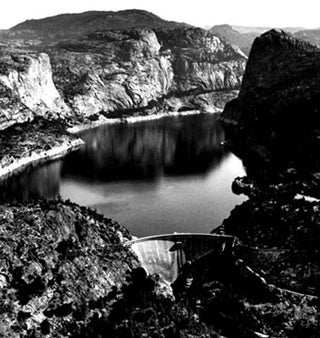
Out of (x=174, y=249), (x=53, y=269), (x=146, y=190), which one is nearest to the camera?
(x=53, y=269)

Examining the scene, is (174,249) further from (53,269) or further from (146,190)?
(146,190)

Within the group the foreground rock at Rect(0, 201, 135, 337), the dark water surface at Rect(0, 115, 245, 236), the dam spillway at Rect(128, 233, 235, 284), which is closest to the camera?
the foreground rock at Rect(0, 201, 135, 337)

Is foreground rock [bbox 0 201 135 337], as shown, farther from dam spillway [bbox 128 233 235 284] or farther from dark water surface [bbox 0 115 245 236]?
dark water surface [bbox 0 115 245 236]

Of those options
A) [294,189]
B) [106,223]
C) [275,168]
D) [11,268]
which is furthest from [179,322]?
[275,168]

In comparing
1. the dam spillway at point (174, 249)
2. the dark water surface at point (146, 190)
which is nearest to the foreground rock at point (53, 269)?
the dam spillway at point (174, 249)

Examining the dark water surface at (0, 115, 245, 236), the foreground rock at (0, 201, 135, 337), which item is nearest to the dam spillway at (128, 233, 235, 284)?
the foreground rock at (0, 201, 135, 337)

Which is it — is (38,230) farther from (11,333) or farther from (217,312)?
(217,312)

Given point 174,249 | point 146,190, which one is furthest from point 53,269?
point 146,190

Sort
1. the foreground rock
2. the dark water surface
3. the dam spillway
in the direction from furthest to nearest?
the dark water surface < the dam spillway < the foreground rock
